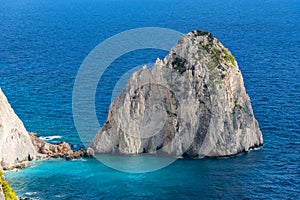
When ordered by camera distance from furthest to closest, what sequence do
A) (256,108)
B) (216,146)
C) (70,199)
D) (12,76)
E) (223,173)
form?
(12,76)
(256,108)
(216,146)
(223,173)
(70,199)

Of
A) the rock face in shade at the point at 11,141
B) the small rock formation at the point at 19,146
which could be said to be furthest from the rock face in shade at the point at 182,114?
the rock face in shade at the point at 11,141

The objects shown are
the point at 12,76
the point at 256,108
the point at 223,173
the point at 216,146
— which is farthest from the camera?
the point at 12,76

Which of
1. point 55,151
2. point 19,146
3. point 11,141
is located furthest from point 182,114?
point 11,141

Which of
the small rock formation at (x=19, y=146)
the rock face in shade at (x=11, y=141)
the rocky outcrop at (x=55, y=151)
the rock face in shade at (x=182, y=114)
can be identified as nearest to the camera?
the rock face in shade at (x=11, y=141)

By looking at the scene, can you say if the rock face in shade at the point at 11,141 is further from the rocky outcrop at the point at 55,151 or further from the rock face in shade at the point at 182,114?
the rock face in shade at the point at 182,114

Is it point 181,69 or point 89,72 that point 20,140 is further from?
point 89,72

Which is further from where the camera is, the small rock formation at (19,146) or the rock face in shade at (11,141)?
the small rock formation at (19,146)

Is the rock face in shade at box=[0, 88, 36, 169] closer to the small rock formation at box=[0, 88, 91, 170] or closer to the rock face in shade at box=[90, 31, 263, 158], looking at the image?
the small rock formation at box=[0, 88, 91, 170]

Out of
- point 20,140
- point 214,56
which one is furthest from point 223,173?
point 20,140
